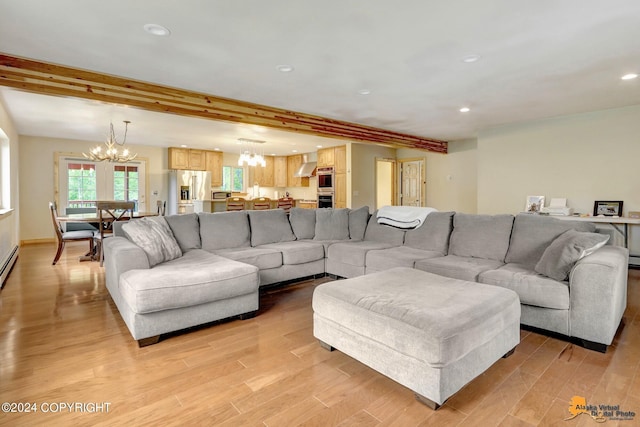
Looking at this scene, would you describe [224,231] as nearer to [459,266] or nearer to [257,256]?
[257,256]

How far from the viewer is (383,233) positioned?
4176mm

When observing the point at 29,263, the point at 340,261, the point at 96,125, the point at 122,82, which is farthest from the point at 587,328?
the point at 96,125

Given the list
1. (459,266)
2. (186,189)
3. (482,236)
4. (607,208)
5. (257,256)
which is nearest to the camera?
(459,266)

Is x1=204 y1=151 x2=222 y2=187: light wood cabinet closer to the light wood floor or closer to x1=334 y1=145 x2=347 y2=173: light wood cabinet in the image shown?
x1=334 y1=145 x2=347 y2=173: light wood cabinet

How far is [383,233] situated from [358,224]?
1.39ft

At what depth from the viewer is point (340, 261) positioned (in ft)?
12.7

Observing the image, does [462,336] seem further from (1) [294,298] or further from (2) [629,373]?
(1) [294,298]

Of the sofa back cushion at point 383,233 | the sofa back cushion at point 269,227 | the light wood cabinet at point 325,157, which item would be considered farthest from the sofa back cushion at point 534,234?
the light wood cabinet at point 325,157

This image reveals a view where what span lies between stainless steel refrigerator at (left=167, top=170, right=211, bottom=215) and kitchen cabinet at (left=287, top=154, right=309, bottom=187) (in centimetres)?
247

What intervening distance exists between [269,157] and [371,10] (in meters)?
8.34

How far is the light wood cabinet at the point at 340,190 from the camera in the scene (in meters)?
7.97

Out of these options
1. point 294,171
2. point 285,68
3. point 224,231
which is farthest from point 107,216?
point 294,171

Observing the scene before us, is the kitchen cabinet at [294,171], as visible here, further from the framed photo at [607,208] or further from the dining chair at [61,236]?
the framed photo at [607,208]

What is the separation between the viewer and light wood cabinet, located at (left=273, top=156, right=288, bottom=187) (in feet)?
33.7
